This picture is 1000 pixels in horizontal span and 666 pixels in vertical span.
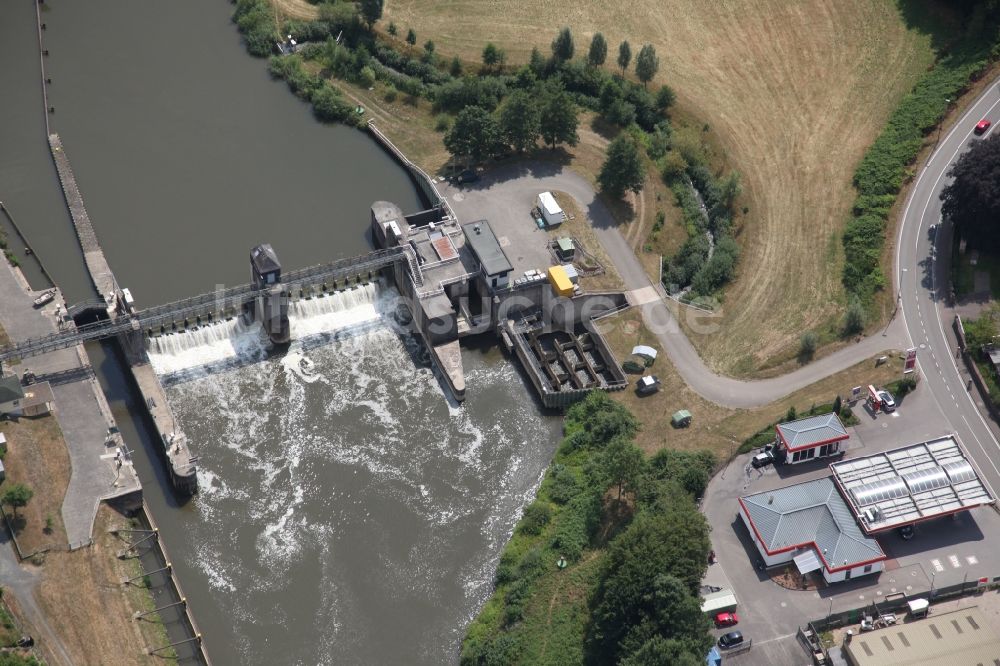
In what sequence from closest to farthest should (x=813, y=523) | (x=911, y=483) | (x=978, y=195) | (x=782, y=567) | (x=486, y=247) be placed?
(x=782, y=567), (x=813, y=523), (x=911, y=483), (x=978, y=195), (x=486, y=247)

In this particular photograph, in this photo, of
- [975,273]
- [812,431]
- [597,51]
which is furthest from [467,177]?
[975,273]

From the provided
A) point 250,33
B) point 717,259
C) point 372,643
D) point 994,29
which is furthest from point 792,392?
point 250,33

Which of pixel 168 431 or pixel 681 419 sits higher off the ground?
pixel 168 431

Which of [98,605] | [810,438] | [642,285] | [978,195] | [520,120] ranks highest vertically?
[520,120]

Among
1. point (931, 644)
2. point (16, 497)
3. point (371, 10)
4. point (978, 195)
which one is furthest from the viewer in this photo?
point (371, 10)

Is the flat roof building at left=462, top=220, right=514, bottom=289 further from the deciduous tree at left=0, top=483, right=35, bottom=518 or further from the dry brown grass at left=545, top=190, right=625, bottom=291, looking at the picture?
the deciduous tree at left=0, top=483, right=35, bottom=518

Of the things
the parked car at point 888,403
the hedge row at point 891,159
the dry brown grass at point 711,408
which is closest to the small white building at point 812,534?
the dry brown grass at point 711,408

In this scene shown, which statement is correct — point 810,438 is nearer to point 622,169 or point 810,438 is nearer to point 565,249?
point 565,249
